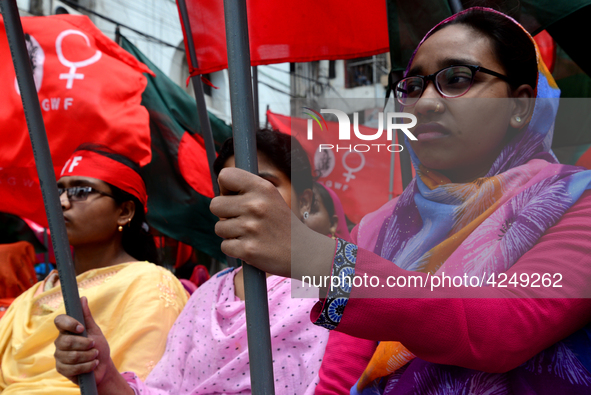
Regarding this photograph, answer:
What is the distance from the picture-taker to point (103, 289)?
1864 millimetres

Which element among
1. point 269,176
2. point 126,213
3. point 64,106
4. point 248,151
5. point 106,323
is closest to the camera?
point 248,151

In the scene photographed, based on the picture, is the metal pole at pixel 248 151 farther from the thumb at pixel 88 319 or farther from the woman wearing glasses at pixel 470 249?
the thumb at pixel 88 319

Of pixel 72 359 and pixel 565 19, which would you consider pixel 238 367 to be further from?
pixel 565 19

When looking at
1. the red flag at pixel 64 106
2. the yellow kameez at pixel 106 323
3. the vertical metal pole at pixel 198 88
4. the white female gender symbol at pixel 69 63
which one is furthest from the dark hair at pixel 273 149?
the white female gender symbol at pixel 69 63

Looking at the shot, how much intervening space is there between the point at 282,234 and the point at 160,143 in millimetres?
2976

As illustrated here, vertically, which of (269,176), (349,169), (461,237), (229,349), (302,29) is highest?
(302,29)

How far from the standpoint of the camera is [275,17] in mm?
1895

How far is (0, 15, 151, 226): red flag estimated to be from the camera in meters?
2.62

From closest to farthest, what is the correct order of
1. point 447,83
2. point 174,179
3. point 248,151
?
point 248,151 → point 447,83 → point 174,179

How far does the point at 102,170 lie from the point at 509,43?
177cm

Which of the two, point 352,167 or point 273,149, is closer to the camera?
point 352,167

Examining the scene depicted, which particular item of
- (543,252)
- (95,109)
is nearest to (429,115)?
(543,252)

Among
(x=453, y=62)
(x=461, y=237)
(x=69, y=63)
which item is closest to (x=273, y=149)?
(x=453, y=62)

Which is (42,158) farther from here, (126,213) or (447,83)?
(126,213)
